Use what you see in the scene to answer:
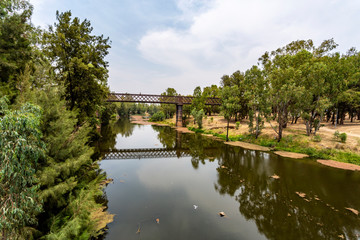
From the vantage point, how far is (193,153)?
89.5 feet

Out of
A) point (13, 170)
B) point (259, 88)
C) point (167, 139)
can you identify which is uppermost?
point (259, 88)

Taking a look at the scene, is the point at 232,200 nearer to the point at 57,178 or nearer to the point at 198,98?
the point at 57,178

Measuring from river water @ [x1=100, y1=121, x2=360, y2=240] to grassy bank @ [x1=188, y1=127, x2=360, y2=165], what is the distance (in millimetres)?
4238

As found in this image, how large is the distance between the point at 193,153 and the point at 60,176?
21.1m

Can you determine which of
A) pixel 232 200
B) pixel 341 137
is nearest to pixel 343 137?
pixel 341 137

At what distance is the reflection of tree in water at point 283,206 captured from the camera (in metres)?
9.45

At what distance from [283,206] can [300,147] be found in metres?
20.6

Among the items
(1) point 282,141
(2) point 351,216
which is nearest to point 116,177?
(2) point 351,216

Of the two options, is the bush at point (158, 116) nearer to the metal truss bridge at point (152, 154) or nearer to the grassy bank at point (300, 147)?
the grassy bank at point (300, 147)

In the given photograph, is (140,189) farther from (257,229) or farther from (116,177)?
(257,229)

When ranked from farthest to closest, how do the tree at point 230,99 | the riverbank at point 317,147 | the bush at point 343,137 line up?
the tree at point 230,99, the bush at point 343,137, the riverbank at point 317,147

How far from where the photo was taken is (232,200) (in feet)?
42.1

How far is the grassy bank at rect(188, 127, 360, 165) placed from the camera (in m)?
22.7

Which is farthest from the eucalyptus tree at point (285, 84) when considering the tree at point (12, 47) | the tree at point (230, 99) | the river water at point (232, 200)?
the tree at point (12, 47)
